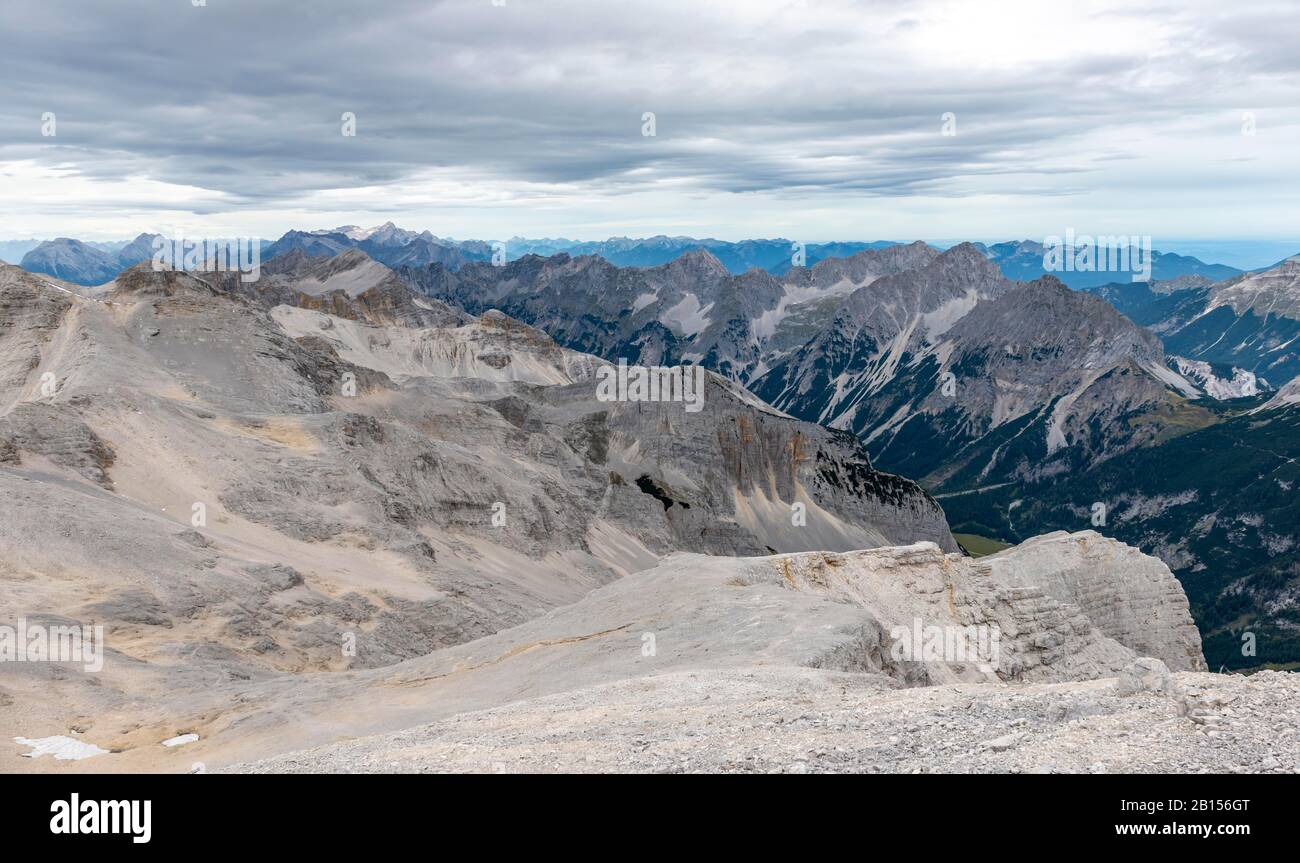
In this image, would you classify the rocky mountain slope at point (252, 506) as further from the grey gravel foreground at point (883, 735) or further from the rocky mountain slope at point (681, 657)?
the grey gravel foreground at point (883, 735)

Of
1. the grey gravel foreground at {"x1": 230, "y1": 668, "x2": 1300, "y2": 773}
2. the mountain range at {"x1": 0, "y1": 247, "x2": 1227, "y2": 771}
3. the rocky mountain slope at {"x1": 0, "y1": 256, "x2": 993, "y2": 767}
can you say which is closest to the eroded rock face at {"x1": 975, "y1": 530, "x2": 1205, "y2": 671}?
the mountain range at {"x1": 0, "y1": 247, "x2": 1227, "y2": 771}

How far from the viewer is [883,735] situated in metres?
19.6

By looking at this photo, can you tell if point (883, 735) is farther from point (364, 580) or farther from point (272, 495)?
point (272, 495)

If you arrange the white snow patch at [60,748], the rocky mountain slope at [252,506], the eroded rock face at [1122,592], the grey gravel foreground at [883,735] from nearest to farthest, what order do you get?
the grey gravel foreground at [883,735], the white snow patch at [60,748], the rocky mountain slope at [252,506], the eroded rock face at [1122,592]

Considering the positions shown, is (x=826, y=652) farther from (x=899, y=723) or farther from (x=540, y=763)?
(x=540, y=763)

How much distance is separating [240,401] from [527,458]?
38994 mm

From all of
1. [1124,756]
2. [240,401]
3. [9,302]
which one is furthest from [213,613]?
[9,302]

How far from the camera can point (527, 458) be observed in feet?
425

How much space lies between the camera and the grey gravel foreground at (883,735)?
17.5 meters

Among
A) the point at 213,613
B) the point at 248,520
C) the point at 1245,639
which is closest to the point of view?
the point at 213,613

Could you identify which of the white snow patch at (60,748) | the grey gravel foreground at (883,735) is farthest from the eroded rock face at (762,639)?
the white snow patch at (60,748)

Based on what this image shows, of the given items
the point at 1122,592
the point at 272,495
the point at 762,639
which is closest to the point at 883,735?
the point at 762,639

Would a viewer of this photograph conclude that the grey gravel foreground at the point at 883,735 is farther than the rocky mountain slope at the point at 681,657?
No

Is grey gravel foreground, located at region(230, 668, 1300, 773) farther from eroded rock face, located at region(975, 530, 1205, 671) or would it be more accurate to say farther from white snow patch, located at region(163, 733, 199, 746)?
eroded rock face, located at region(975, 530, 1205, 671)
